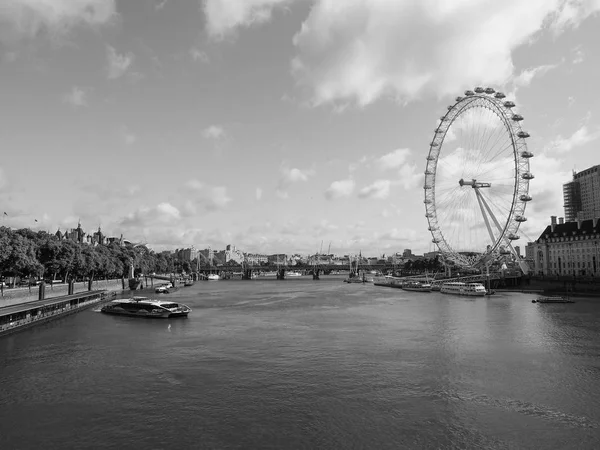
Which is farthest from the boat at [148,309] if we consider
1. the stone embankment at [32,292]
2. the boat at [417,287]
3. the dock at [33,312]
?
the boat at [417,287]

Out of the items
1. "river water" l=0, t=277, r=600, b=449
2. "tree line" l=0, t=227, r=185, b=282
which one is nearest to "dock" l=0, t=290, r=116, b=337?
"river water" l=0, t=277, r=600, b=449

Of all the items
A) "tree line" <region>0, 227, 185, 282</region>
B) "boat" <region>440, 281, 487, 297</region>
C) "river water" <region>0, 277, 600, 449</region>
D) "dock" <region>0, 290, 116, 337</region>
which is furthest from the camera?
"boat" <region>440, 281, 487, 297</region>

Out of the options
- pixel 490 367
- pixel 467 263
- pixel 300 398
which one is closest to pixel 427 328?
pixel 490 367

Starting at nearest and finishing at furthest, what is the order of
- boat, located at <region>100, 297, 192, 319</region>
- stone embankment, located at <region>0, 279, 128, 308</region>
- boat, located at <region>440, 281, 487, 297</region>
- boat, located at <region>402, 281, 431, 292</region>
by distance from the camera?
1. stone embankment, located at <region>0, 279, 128, 308</region>
2. boat, located at <region>100, 297, 192, 319</region>
3. boat, located at <region>440, 281, 487, 297</region>
4. boat, located at <region>402, 281, 431, 292</region>

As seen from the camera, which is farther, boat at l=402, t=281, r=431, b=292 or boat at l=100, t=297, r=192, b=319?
boat at l=402, t=281, r=431, b=292

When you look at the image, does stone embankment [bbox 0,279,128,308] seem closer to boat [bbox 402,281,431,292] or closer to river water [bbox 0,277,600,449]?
river water [bbox 0,277,600,449]

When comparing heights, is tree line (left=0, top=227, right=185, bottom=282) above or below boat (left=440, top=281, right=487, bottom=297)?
above

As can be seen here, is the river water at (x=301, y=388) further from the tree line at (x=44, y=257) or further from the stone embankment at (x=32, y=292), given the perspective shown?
the tree line at (x=44, y=257)
